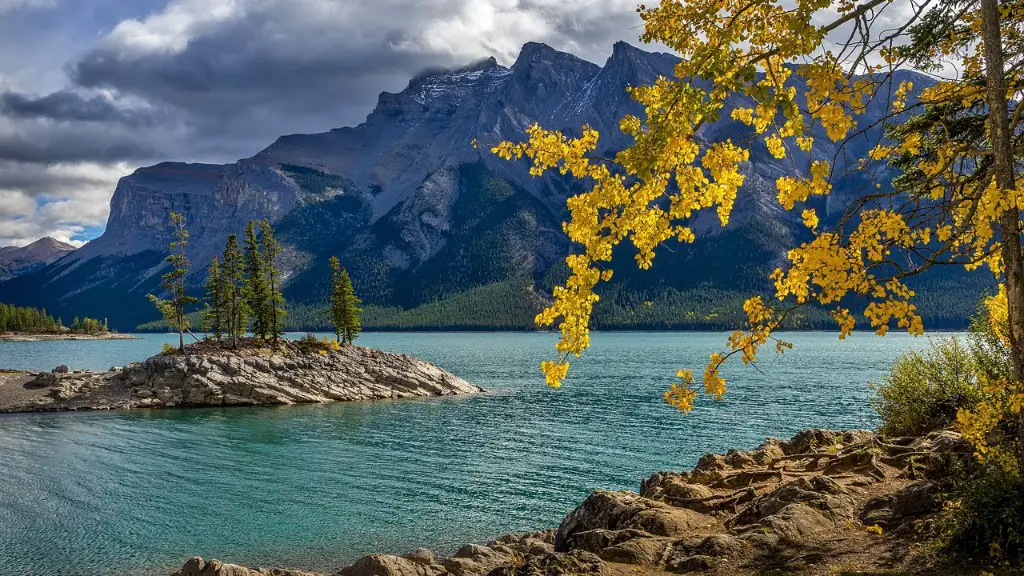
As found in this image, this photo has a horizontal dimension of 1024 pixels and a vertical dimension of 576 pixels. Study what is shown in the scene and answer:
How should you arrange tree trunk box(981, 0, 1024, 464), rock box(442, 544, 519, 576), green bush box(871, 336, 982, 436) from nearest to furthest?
tree trunk box(981, 0, 1024, 464), rock box(442, 544, 519, 576), green bush box(871, 336, 982, 436)

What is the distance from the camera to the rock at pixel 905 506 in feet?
34.0

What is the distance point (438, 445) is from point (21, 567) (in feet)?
73.3

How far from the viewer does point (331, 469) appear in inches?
1281

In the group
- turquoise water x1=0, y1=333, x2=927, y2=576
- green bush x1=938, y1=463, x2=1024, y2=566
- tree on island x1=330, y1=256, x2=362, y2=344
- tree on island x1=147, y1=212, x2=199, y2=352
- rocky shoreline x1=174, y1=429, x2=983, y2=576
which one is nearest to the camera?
green bush x1=938, y1=463, x2=1024, y2=566

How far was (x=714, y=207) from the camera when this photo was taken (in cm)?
705

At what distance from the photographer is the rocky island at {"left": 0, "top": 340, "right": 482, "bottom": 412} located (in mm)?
55281

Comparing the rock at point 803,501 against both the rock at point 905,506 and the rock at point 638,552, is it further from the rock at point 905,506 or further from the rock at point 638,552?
the rock at point 638,552

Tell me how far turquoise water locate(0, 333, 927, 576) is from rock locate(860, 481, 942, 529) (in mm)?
13557

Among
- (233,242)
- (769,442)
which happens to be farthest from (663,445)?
(233,242)

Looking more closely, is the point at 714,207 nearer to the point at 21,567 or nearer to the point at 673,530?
the point at 673,530

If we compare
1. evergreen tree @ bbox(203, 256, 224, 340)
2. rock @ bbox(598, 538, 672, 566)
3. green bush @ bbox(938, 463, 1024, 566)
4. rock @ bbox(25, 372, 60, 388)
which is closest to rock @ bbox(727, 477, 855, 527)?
rock @ bbox(598, 538, 672, 566)

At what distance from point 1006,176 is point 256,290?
72.2 meters

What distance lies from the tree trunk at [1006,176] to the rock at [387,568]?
493 inches

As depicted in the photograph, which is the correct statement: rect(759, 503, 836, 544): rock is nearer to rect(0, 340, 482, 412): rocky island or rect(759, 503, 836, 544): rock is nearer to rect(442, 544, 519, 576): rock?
rect(442, 544, 519, 576): rock
